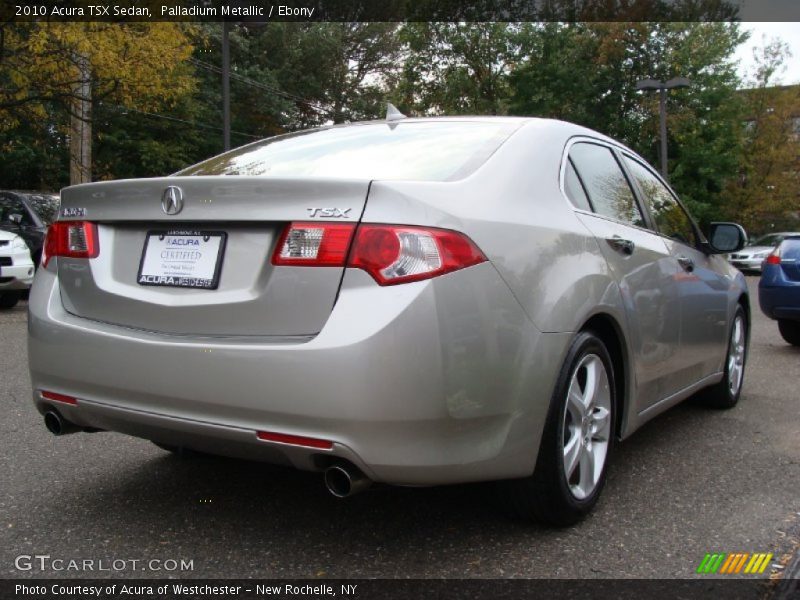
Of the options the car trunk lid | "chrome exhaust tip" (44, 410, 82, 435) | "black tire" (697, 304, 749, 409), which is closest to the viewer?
the car trunk lid

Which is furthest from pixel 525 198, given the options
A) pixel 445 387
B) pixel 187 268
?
pixel 187 268

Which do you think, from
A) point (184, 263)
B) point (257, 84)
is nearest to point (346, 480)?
point (184, 263)

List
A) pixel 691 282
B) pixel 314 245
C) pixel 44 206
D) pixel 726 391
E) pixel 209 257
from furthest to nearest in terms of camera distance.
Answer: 1. pixel 44 206
2. pixel 726 391
3. pixel 691 282
4. pixel 209 257
5. pixel 314 245

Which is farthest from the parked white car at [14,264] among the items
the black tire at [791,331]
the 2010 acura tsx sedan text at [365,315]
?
the black tire at [791,331]

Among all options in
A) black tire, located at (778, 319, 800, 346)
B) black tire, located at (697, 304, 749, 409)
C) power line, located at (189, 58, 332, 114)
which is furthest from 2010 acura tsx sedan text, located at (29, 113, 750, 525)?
power line, located at (189, 58, 332, 114)

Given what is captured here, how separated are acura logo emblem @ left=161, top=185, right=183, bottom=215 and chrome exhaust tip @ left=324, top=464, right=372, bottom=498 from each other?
3.29ft

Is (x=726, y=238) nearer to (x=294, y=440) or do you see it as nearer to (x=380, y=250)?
(x=380, y=250)

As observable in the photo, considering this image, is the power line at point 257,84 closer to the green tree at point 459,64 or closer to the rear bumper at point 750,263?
the green tree at point 459,64

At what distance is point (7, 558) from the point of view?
2.64m

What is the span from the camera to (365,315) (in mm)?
2299

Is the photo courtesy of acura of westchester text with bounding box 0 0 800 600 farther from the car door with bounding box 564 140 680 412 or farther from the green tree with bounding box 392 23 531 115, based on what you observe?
the green tree with bounding box 392 23 531 115

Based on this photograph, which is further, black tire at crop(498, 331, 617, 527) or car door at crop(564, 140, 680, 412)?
car door at crop(564, 140, 680, 412)

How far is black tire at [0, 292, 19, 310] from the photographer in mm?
11664

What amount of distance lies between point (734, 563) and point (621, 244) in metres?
1.32
